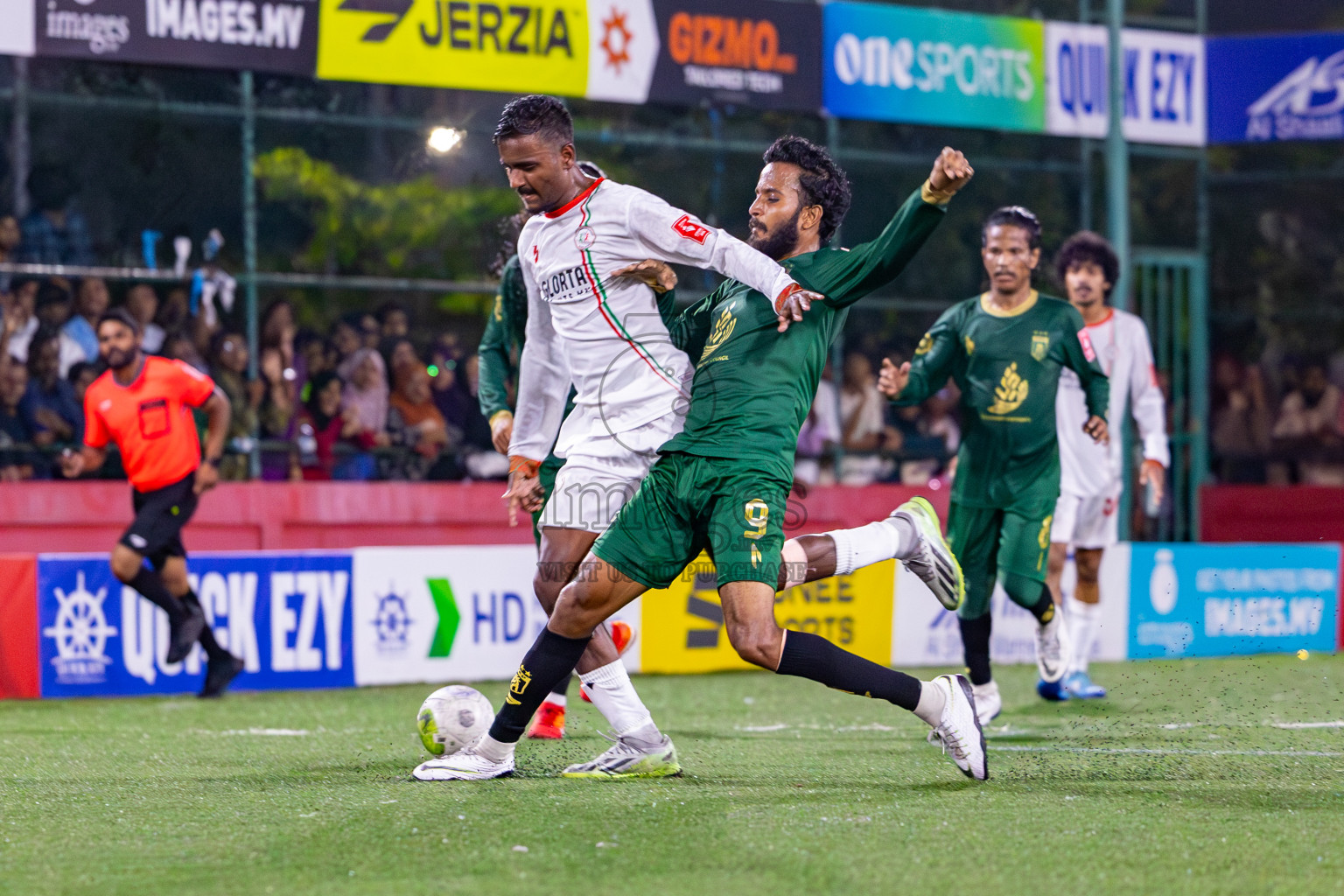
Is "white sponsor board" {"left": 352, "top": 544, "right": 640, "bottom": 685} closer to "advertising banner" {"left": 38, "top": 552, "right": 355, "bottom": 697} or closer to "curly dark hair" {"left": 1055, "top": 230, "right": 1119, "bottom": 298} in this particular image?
"advertising banner" {"left": 38, "top": 552, "right": 355, "bottom": 697}

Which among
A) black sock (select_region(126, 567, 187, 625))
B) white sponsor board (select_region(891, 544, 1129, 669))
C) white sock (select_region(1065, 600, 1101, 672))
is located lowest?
white sponsor board (select_region(891, 544, 1129, 669))

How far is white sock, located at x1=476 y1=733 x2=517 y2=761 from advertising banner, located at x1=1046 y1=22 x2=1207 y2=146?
38.9ft

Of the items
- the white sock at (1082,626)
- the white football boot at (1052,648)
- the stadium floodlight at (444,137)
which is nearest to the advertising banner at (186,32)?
the stadium floodlight at (444,137)

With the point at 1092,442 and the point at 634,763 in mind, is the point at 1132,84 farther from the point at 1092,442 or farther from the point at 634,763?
the point at 634,763

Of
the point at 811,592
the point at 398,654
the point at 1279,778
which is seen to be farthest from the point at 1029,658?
the point at 1279,778

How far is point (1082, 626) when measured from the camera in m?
8.92

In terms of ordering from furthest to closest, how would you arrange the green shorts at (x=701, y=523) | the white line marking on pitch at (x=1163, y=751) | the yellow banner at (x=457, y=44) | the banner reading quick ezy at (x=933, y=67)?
the banner reading quick ezy at (x=933, y=67) < the yellow banner at (x=457, y=44) < the white line marking on pitch at (x=1163, y=751) < the green shorts at (x=701, y=523)

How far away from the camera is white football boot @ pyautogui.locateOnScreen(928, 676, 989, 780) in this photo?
5137 mm

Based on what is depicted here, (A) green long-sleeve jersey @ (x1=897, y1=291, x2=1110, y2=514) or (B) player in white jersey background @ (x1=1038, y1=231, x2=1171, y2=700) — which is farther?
(B) player in white jersey background @ (x1=1038, y1=231, x2=1171, y2=700)

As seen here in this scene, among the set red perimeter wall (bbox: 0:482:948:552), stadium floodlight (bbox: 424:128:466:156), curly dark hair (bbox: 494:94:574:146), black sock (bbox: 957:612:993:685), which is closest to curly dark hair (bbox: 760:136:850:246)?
curly dark hair (bbox: 494:94:574:146)

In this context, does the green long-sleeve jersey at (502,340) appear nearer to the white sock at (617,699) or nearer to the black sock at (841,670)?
the white sock at (617,699)

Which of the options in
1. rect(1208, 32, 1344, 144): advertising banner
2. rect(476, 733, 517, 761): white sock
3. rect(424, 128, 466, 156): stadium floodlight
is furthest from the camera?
rect(1208, 32, 1344, 144): advertising banner

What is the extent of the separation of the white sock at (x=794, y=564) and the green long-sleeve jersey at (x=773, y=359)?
0.40 m

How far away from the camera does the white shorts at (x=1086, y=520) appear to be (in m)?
8.82
